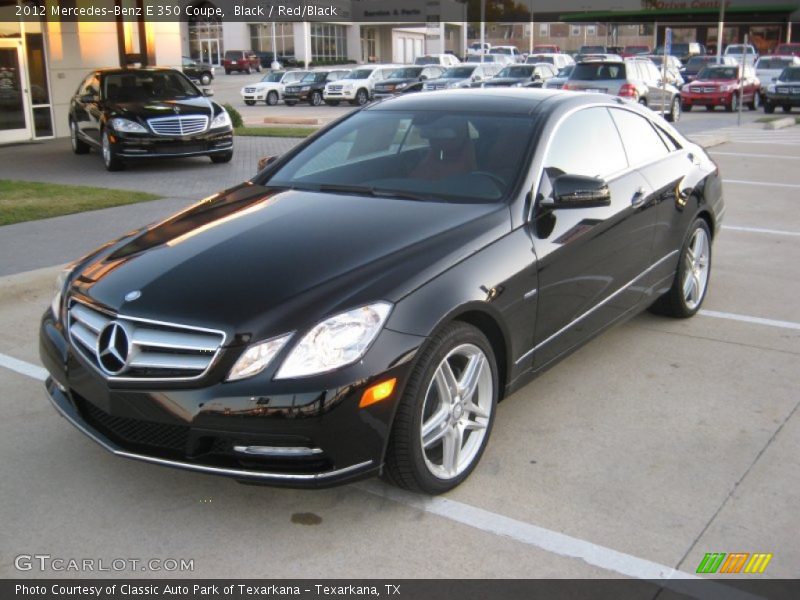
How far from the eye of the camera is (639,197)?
5.11m

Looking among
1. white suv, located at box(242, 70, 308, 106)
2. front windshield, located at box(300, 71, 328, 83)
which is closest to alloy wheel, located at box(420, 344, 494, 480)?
front windshield, located at box(300, 71, 328, 83)

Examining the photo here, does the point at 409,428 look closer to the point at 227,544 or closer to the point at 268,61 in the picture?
the point at 227,544

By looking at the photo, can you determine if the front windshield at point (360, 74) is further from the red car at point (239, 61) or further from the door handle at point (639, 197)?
the door handle at point (639, 197)

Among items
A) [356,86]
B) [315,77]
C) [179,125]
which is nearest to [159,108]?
[179,125]

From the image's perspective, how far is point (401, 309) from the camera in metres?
3.38

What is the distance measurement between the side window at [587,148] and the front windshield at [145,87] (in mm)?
10807

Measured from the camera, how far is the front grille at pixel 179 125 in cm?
1374

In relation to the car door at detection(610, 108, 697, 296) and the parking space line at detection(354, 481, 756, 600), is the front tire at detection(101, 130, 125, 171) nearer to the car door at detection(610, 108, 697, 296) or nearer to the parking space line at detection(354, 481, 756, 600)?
the car door at detection(610, 108, 697, 296)

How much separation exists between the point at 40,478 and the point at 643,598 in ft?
8.57

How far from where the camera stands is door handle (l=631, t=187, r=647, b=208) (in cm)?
504

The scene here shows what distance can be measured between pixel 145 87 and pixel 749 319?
11.5m

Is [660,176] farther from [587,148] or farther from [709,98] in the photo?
[709,98]

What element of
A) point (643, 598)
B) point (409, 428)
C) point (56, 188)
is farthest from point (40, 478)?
point (56, 188)

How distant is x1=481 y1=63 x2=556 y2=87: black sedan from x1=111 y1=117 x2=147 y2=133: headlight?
1783 cm
